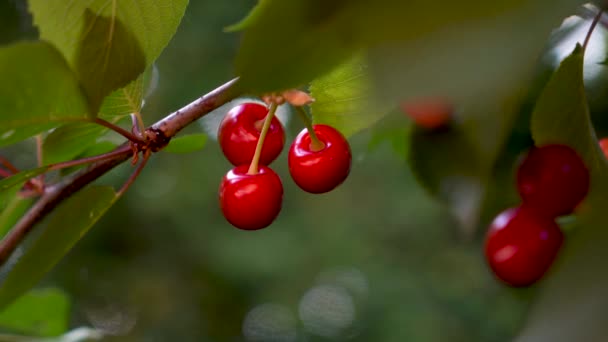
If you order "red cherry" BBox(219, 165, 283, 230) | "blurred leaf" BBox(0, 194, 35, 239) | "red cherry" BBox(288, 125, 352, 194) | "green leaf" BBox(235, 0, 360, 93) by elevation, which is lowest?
"blurred leaf" BBox(0, 194, 35, 239)

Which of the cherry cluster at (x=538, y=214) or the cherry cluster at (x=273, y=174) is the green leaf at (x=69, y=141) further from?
the cherry cluster at (x=538, y=214)

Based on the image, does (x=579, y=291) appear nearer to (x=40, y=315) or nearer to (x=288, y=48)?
(x=288, y=48)

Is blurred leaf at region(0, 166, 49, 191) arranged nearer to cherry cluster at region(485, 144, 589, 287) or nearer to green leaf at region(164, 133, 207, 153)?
green leaf at region(164, 133, 207, 153)

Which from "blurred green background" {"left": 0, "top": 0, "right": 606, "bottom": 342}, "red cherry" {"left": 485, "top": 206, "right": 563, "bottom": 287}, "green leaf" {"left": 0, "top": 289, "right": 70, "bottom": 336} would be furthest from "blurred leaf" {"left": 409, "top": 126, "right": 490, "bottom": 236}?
"blurred green background" {"left": 0, "top": 0, "right": 606, "bottom": 342}

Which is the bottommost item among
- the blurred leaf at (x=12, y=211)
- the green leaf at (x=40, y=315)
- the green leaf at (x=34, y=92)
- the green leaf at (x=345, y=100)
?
the green leaf at (x=40, y=315)

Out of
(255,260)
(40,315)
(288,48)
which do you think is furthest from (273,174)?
(255,260)

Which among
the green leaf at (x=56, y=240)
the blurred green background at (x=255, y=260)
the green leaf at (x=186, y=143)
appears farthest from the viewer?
the blurred green background at (x=255, y=260)

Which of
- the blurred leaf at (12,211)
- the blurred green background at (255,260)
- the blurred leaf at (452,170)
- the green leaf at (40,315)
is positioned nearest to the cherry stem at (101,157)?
the blurred leaf at (12,211)

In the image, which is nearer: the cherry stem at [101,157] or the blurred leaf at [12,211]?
the cherry stem at [101,157]
